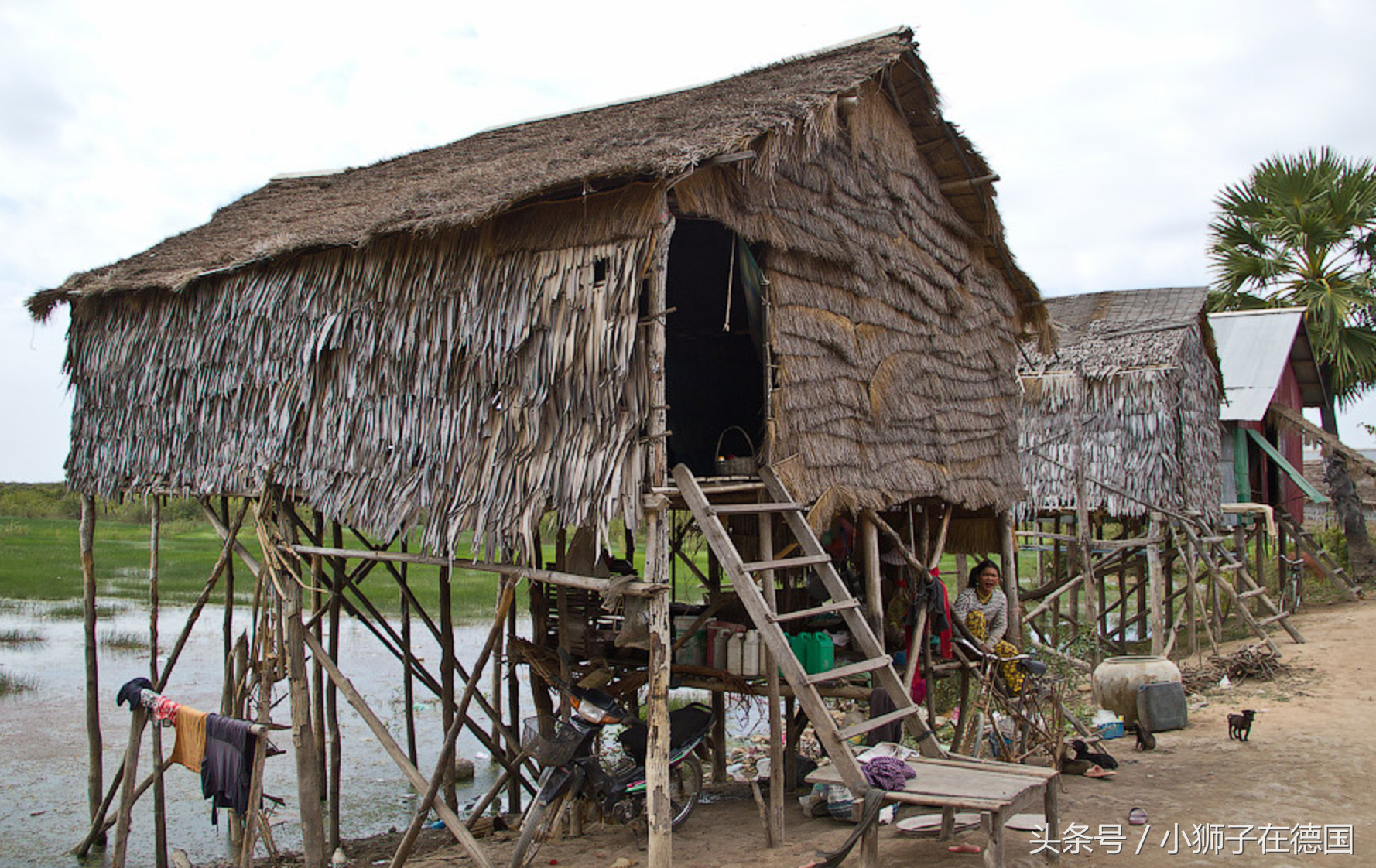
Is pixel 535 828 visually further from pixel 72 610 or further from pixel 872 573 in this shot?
pixel 72 610

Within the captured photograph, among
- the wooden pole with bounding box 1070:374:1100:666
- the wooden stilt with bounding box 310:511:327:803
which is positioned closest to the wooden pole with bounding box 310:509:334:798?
the wooden stilt with bounding box 310:511:327:803

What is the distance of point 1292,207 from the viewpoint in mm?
19266

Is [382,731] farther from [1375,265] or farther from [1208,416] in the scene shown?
[1375,265]

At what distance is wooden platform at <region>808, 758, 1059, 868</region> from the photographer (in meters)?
5.46

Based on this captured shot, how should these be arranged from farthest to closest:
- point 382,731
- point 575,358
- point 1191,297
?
1. point 1191,297
2. point 382,731
3. point 575,358

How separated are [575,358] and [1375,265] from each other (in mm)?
18639

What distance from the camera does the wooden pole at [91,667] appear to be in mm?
9781

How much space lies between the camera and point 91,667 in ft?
33.6

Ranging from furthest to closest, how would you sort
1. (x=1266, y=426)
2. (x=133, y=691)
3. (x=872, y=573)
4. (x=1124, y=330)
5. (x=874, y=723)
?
(x=1266, y=426) → (x=1124, y=330) → (x=133, y=691) → (x=872, y=573) → (x=874, y=723)

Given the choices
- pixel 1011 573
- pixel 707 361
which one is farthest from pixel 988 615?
pixel 707 361

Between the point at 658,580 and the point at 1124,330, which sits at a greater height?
the point at 1124,330

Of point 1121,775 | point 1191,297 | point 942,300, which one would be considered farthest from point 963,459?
point 1191,297

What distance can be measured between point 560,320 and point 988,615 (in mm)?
4881

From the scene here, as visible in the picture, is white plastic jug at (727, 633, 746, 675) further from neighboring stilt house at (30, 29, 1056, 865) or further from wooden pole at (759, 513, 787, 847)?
wooden pole at (759, 513, 787, 847)
